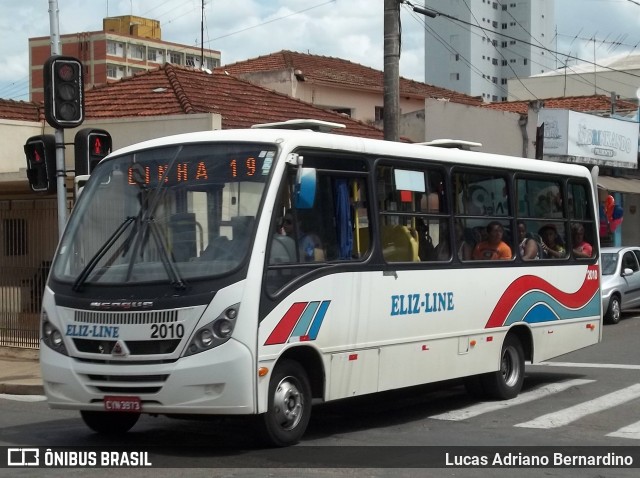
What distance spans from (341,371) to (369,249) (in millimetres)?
1237

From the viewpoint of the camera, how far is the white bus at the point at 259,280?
28.8ft

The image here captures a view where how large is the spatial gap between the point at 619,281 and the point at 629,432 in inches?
518

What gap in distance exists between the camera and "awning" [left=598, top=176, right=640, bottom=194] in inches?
1273

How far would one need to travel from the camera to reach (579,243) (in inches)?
557

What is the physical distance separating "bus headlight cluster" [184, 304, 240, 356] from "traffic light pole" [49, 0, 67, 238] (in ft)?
17.0

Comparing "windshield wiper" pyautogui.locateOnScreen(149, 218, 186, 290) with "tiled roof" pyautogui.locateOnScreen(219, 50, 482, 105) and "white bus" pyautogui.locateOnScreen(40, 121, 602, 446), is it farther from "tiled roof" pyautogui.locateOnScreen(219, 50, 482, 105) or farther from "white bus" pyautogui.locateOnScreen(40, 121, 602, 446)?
"tiled roof" pyautogui.locateOnScreen(219, 50, 482, 105)

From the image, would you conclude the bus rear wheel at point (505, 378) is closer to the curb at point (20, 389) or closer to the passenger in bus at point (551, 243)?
the passenger in bus at point (551, 243)

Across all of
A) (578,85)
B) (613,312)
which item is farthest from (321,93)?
(578,85)

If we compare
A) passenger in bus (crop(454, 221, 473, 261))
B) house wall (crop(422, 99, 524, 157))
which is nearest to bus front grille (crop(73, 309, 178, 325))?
passenger in bus (crop(454, 221, 473, 261))

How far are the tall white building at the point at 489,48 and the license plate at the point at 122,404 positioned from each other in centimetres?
10099

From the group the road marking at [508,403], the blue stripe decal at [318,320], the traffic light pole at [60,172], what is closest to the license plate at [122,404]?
the blue stripe decal at [318,320]

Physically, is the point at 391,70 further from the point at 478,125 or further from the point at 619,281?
the point at 478,125

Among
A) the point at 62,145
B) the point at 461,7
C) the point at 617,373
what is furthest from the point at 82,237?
the point at 461,7

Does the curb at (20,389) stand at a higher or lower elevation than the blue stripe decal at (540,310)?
lower
